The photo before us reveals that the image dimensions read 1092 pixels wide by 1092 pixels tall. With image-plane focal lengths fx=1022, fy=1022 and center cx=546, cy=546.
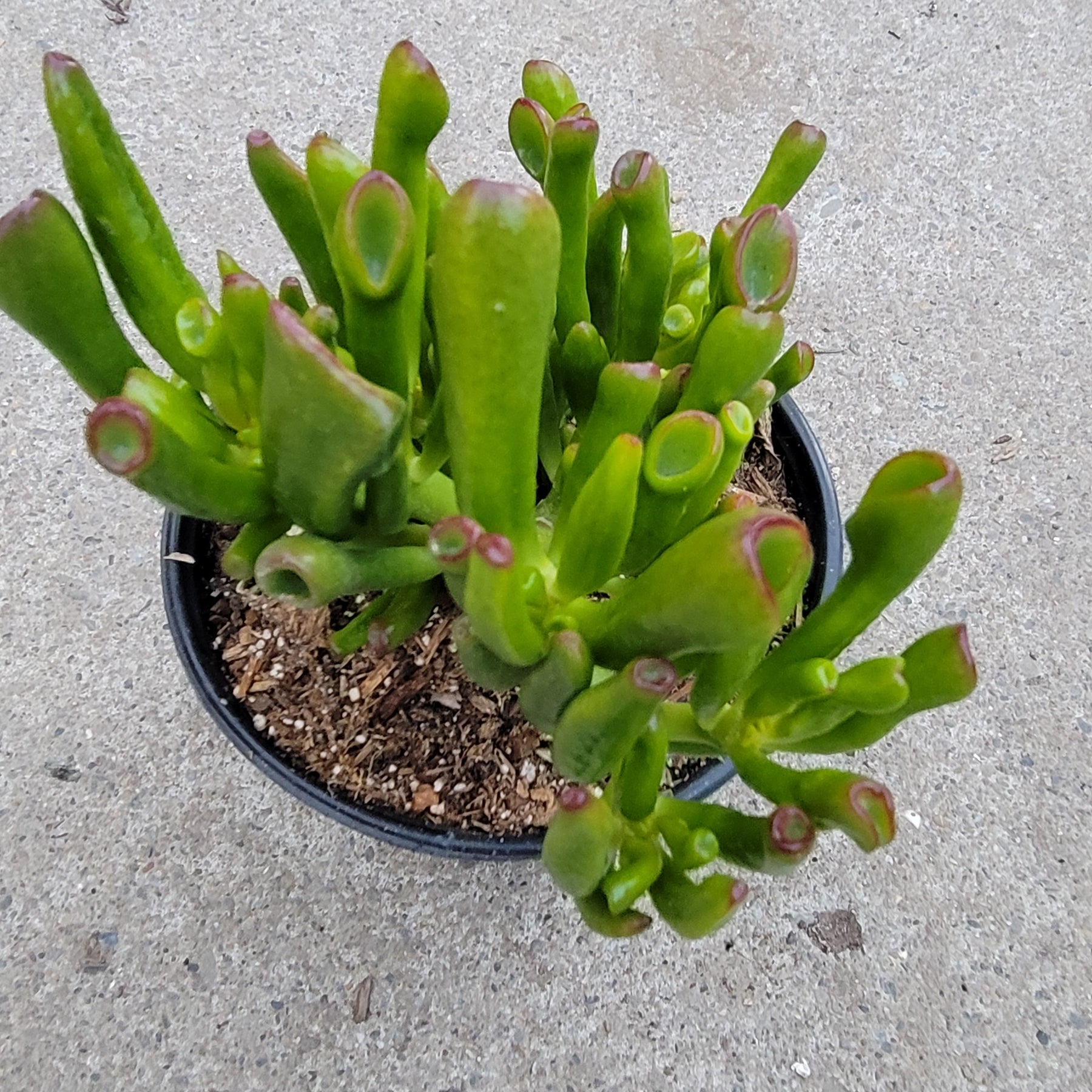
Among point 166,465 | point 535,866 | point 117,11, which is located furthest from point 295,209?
point 117,11

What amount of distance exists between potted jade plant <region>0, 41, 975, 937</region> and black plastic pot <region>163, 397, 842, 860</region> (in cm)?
16

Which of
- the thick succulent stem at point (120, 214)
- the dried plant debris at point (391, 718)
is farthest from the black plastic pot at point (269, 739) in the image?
the thick succulent stem at point (120, 214)

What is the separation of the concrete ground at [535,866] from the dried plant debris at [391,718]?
0.22 metres

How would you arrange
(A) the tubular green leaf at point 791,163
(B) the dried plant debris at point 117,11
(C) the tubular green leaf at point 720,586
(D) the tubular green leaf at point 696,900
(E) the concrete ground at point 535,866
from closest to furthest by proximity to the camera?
(C) the tubular green leaf at point 720,586 → (D) the tubular green leaf at point 696,900 → (A) the tubular green leaf at point 791,163 → (E) the concrete ground at point 535,866 → (B) the dried plant debris at point 117,11

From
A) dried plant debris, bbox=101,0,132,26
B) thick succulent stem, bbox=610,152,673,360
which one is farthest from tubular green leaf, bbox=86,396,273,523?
dried plant debris, bbox=101,0,132,26

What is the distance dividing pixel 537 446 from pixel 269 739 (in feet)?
1.24

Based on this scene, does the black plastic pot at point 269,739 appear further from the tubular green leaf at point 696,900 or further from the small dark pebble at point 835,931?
the small dark pebble at point 835,931

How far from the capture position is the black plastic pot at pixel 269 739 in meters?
0.71

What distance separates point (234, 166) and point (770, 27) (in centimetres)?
74

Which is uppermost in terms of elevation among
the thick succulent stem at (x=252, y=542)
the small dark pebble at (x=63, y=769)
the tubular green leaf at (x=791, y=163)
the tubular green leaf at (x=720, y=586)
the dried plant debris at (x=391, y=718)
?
the tubular green leaf at (x=791, y=163)

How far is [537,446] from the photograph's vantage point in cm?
50

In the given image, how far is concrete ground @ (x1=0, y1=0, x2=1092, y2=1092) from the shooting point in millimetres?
908

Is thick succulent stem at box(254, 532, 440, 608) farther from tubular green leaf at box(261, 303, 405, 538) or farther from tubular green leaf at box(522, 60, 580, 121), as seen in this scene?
tubular green leaf at box(522, 60, 580, 121)

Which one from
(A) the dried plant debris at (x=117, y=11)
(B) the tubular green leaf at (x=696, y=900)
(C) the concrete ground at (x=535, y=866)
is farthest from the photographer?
(A) the dried plant debris at (x=117, y=11)
